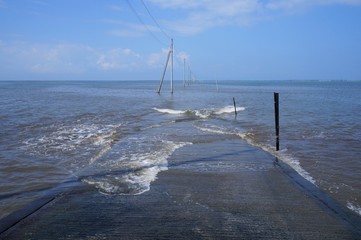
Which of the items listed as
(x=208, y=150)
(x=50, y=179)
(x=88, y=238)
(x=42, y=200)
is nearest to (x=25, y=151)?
(x=50, y=179)

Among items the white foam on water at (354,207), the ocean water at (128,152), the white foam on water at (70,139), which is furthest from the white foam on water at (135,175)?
the white foam on water at (354,207)

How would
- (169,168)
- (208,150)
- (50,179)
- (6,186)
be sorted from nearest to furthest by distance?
1. (6,186)
2. (50,179)
3. (169,168)
4. (208,150)

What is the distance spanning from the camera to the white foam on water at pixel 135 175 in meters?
7.61

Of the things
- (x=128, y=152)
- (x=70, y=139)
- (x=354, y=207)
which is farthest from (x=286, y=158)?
(x=70, y=139)

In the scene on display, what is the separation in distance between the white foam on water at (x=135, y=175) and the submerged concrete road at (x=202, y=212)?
305 millimetres

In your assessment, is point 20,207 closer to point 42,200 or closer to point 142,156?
point 42,200

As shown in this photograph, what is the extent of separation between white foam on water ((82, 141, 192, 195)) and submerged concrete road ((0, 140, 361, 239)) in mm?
305

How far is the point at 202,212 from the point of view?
20.1 ft

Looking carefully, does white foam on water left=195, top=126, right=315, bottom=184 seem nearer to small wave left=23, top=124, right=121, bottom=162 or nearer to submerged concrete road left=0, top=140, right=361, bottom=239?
submerged concrete road left=0, top=140, right=361, bottom=239

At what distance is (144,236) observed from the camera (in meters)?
5.14

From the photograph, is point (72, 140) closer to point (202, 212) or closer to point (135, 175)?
point (135, 175)

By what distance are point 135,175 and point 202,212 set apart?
3.31 meters

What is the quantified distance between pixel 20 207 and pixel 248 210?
4.96 metres

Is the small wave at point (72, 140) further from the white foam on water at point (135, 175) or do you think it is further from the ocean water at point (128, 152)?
the white foam on water at point (135, 175)
